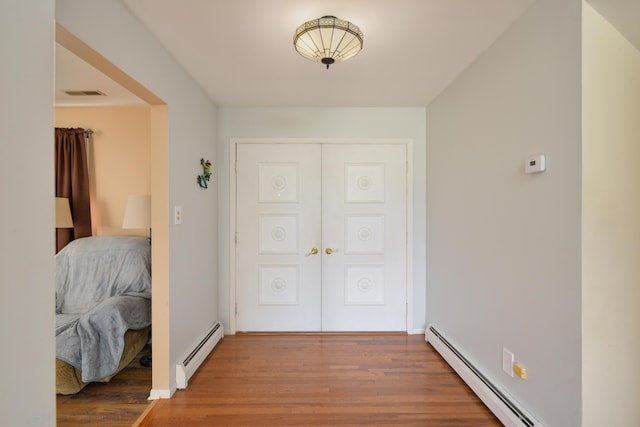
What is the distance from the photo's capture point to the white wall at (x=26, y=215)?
678mm

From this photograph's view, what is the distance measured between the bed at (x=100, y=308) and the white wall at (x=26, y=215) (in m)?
1.46

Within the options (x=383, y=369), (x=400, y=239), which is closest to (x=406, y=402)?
(x=383, y=369)

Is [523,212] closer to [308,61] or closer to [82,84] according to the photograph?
[308,61]

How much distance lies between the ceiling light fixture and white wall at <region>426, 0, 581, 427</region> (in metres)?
0.94

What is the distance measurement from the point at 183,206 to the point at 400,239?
207cm

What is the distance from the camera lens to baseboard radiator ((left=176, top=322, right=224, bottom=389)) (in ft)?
6.98

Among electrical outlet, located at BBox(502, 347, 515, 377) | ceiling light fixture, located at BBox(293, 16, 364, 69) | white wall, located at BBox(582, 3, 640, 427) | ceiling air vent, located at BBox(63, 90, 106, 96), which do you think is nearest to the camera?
white wall, located at BBox(582, 3, 640, 427)

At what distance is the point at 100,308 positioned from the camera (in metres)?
2.10

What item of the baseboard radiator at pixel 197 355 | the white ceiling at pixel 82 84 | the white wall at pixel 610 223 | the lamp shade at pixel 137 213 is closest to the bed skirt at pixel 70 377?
the baseboard radiator at pixel 197 355

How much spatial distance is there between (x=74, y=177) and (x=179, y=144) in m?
1.59

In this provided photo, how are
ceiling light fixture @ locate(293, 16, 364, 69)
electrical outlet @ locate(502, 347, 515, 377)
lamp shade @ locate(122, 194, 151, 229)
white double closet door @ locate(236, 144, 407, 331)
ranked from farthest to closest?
white double closet door @ locate(236, 144, 407, 331)
lamp shade @ locate(122, 194, 151, 229)
electrical outlet @ locate(502, 347, 515, 377)
ceiling light fixture @ locate(293, 16, 364, 69)

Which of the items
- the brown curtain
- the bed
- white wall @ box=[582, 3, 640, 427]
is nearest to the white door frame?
the bed

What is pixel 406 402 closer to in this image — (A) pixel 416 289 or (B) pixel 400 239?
(A) pixel 416 289

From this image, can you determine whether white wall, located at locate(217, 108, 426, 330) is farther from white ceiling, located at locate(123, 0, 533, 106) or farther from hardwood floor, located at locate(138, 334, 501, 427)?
hardwood floor, located at locate(138, 334, 501, 427)
